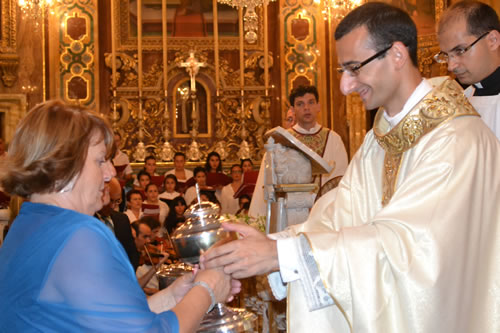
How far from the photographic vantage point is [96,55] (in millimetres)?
12086

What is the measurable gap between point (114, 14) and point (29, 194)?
10.7 meters

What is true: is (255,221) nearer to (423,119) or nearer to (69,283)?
(423,119)

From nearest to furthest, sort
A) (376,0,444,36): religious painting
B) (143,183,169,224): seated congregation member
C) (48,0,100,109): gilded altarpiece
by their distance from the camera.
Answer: (143,183,169,224): seated congregation member → (376,0,444,36): religious painting → (48,0,100,109): gilded altarpiece

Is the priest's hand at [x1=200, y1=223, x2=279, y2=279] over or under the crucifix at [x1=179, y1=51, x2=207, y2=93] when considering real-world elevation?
under

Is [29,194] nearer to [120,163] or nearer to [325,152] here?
[325,152]

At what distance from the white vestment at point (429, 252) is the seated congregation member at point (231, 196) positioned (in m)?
6.63

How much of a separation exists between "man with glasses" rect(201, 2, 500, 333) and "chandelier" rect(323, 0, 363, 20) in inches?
321

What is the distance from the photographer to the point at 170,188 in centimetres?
952

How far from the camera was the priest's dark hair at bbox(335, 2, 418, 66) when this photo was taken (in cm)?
255

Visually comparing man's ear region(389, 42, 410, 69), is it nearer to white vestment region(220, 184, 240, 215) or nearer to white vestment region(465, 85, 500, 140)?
white vestment region(465, 85, 500, 140)

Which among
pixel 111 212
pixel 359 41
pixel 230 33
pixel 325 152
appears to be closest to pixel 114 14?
pixel 230 33

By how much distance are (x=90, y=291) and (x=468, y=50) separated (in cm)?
248

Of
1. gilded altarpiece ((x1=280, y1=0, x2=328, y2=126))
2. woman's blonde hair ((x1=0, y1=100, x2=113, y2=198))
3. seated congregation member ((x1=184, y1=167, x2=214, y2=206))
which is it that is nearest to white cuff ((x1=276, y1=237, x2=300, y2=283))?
woman's blonde hair ((x1=0, y1=100, x2=113, y2=198))

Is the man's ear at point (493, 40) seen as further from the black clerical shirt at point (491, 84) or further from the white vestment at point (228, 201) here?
the white vestment at point (228, 201)
